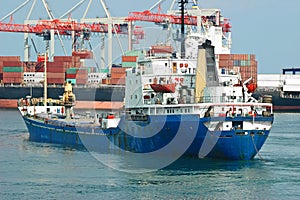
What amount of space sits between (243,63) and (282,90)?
265 inches

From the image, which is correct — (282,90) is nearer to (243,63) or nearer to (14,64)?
(243,63)

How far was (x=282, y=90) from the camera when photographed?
104562 mm

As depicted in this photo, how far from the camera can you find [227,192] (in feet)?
103

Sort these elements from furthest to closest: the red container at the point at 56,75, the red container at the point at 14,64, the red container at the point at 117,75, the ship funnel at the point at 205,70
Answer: the red container at the point at 14,64
the red container at the point at 56,75
the red container at the point at 117,75
the ship funnel at the point at 205,70

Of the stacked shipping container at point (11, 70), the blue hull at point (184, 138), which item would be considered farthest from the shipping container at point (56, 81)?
the blue hull at point (184, 138)

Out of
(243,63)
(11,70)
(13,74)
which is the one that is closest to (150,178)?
(243,63)

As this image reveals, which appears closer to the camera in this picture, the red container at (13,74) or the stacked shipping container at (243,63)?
the stacked shipping container at (243,63)

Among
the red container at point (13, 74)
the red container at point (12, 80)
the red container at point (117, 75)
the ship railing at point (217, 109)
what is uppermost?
the red container at point (13, 74)

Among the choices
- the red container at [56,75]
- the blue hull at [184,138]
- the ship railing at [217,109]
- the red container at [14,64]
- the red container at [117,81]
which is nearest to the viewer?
the blue hull at [184,138]

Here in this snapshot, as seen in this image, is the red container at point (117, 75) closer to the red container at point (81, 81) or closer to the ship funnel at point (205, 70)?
the red container at point (81, 81)

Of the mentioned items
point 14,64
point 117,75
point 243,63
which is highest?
point 14,64

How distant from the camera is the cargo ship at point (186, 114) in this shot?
38688 mm

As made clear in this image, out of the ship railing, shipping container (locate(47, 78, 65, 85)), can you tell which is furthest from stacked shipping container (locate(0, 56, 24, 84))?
the ship railing

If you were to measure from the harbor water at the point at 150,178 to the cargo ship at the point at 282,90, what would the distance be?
5792cm
